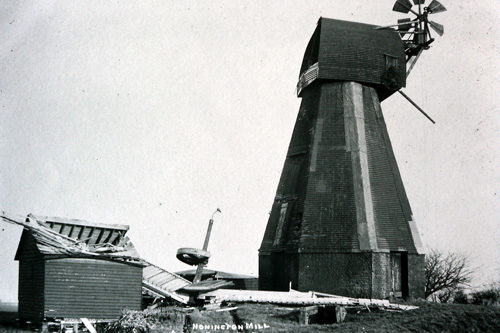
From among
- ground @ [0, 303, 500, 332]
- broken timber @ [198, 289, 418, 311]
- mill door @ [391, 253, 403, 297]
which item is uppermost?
mill door @ [391, 253, 403, 297]

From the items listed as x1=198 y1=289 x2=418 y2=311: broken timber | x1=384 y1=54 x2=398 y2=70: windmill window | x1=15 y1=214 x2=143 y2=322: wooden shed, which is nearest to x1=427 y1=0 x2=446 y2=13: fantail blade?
x1=384 y1=54 x2=398 y2=70: windmill window

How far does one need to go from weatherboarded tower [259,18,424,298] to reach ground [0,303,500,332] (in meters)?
4.04

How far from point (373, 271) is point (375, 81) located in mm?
8357

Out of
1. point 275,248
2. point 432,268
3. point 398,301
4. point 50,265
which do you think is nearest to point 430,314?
point 398,301

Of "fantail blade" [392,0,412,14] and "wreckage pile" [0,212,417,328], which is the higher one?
"fantail blade" [392,0,412,14]

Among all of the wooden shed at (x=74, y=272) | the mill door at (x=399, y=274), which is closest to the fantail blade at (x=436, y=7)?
the mill door at (x=399, y=274)

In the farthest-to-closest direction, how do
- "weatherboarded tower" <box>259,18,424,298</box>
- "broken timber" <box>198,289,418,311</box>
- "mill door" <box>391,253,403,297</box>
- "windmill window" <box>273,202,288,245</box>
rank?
"windmill window" <box>273,202,288,245</box> < "mill door" <box>391,253,403,297</box> < "weatherboarded tower" <box>259,18,424,298</box> < "broken timber" <box>198,289,418,311</box>

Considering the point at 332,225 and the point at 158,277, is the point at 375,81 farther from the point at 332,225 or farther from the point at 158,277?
the point at 158,277

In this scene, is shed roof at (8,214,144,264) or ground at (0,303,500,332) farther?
shed roof at (8,214,144,264)

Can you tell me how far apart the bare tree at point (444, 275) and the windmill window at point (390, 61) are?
51.7ft

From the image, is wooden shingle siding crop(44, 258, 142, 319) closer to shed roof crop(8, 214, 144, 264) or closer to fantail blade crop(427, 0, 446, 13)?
shed roof crop(8, 214, 144, 264)

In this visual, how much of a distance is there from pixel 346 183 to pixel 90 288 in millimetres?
10510

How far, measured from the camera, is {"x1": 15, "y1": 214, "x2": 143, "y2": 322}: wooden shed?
54.9 feet

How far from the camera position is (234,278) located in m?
35.7
